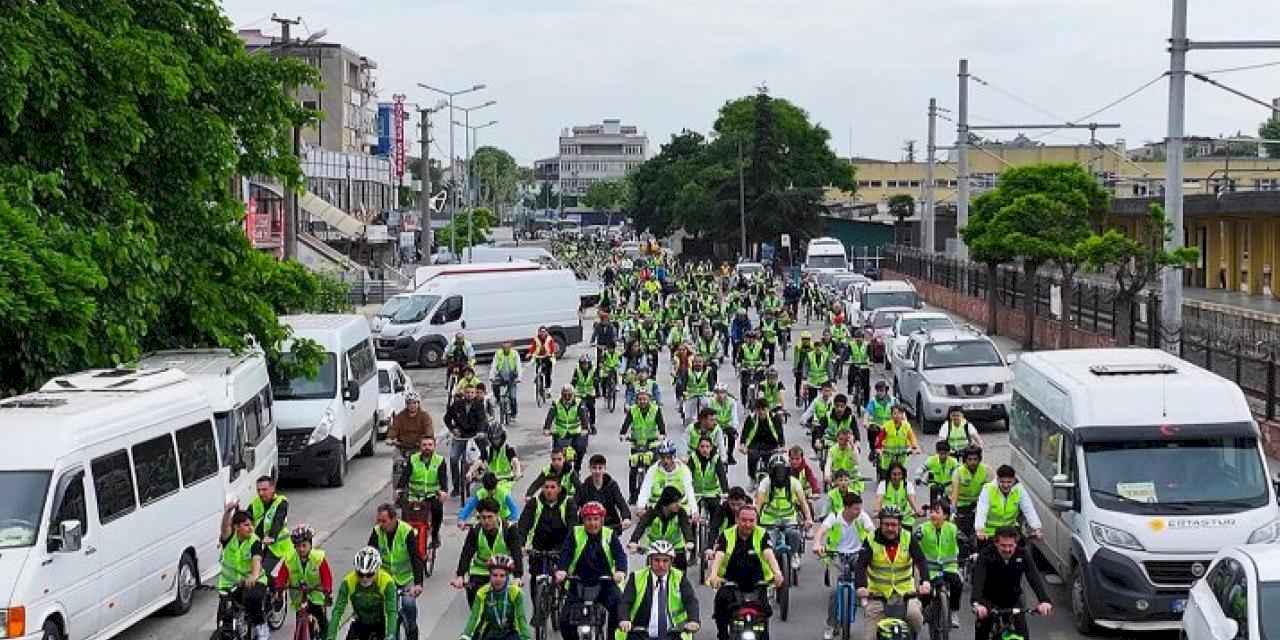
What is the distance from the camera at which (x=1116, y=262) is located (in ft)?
122

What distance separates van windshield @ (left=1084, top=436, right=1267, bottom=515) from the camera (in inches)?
600

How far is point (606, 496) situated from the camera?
616 inches

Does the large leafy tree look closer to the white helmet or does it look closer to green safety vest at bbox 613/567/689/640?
the white helmet

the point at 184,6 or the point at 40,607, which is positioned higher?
the point at 184,6

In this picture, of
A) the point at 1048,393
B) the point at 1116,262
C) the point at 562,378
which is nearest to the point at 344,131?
the point at 562,378

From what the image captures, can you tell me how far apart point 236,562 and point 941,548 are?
545 cm

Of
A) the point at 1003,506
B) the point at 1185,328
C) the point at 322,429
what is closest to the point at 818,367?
the point at 1185,328

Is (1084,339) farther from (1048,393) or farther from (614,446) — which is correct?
(1048,393)

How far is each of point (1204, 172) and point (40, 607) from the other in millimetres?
112373

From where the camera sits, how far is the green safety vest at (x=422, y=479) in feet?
59.2

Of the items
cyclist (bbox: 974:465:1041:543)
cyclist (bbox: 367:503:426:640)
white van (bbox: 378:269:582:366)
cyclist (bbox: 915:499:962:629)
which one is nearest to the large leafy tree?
cyclist (bbox: 367:503:426:640)

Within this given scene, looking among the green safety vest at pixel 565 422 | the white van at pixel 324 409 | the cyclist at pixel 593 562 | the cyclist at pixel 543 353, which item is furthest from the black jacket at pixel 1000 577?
the cyclist at pixel 543 353

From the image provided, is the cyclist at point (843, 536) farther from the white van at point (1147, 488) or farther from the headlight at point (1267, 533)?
the headlight at point (1267, 533)

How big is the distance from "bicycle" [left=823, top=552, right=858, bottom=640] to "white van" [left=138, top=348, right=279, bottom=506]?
6.72m
